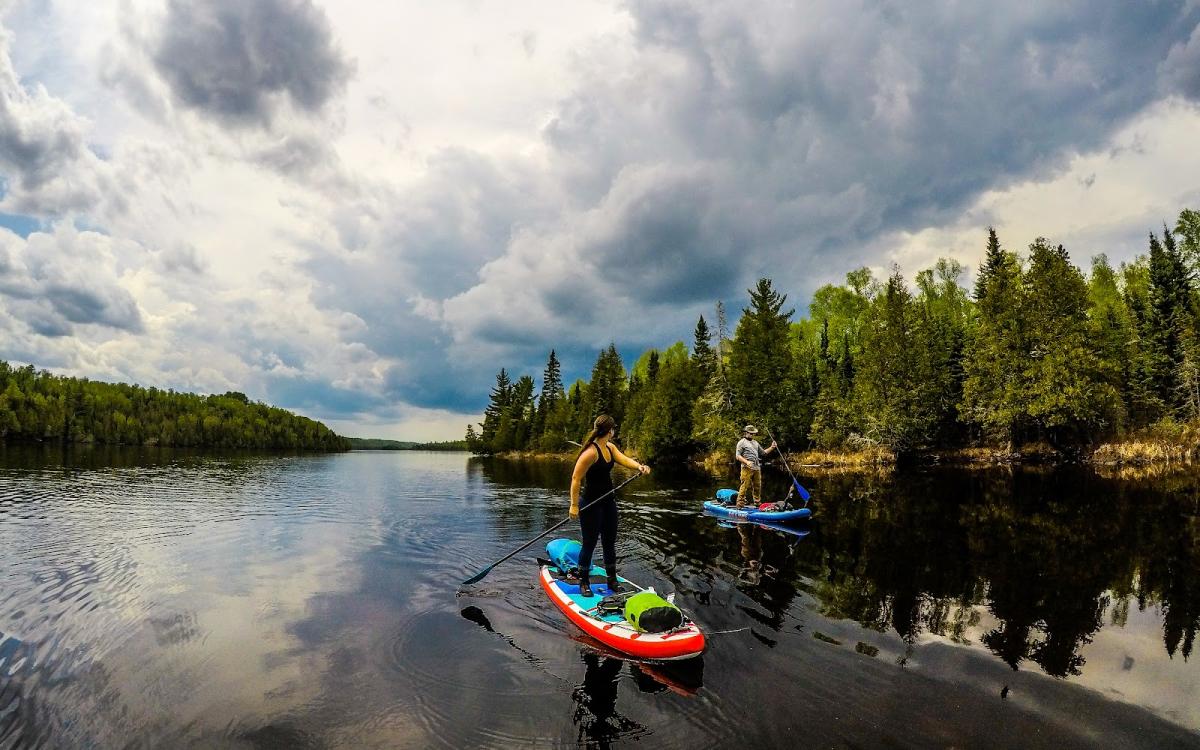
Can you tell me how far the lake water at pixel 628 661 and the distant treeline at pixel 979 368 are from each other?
79.5ft

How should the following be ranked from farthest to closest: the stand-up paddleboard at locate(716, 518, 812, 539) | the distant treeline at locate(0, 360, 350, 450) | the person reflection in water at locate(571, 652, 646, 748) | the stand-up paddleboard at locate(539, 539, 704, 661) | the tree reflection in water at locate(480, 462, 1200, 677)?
the distant treeline at locate(0, 360, 350, 450) → the stand-up paddleboard at locate(716, 518, 812, 539) → the tree reflection in water at locate(480, 462, 1200, 677) → the stand-up paddleboard at locate(539, 539, 704, 661) → the person reflection in water at locate(571, 652, 646, 748)

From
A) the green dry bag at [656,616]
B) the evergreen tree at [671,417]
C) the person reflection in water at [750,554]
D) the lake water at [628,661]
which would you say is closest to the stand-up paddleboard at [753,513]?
the person reflection in water at [750,554]

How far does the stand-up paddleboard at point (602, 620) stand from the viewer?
688 centimetres

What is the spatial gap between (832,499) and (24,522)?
96.9 ft

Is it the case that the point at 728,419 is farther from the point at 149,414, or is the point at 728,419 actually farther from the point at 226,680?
the point at 149,414

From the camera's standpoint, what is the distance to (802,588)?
9.96 meters

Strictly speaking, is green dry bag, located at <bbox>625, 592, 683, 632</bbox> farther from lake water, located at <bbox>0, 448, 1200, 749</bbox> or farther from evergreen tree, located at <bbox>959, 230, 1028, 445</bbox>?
evergreen tree, located at <bbox>959, 230, 1028, 445</bbox>

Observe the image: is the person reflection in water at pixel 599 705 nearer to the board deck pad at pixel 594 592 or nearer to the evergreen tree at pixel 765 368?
the board deck pad at pixel 594 592

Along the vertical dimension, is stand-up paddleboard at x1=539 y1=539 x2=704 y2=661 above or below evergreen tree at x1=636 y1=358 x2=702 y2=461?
below

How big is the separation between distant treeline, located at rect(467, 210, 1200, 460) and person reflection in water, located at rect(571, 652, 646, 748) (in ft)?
126

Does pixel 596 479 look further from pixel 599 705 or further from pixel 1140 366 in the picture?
pixel 1140 366

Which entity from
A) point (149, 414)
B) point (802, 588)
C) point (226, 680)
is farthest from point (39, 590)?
point (149, 414)

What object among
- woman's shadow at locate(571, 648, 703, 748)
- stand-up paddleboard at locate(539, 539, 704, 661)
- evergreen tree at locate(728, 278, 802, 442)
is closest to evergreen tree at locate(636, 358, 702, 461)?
evergreen tree at locate(728, 278, 802, 442)

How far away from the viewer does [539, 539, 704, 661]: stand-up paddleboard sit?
22.6ft
